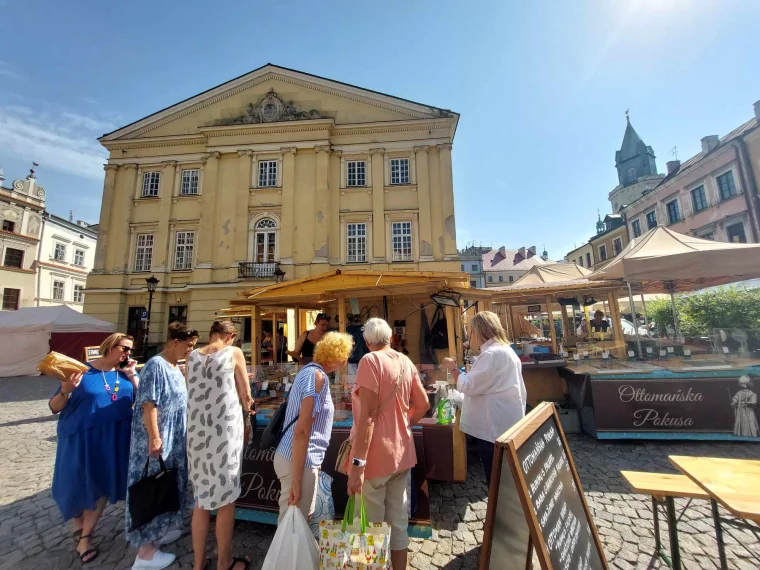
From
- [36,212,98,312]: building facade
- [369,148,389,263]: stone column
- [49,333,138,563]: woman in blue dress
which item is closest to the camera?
[49,333,138,563]: woman in blue dress

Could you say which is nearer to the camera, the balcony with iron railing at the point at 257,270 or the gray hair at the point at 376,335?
the gray hair at the point at 376,335

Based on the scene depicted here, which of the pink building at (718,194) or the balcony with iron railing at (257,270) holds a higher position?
the pink building at (718,194)

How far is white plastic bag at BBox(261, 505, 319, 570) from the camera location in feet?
6.97

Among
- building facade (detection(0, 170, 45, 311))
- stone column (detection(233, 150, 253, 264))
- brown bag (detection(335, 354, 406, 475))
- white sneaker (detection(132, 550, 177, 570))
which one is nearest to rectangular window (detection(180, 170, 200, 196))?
stone column (detection(233, 150, 253, 264))

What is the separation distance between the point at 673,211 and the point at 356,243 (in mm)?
26828

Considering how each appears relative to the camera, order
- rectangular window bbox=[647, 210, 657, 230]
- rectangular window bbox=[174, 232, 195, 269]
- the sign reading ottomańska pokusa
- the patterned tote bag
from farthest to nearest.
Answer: rectangular window bbox=[647, 210, 657, 230], rectangular window bbox=[174, 232, 195, 269], the sign reading ottomańska pokusa, the patterned tote bag

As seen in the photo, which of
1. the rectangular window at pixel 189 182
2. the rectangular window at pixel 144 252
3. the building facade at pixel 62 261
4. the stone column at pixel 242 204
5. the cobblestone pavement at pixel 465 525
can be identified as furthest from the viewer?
the building facade at pixel 62 261

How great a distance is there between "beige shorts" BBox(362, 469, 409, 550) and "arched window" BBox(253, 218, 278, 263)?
1562 centimetres

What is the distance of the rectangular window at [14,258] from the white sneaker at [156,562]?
131ft

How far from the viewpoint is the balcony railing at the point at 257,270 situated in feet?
53.5

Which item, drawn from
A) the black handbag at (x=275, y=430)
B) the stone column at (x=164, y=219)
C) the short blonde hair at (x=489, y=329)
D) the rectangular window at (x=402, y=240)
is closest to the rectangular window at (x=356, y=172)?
the rectangular window at (x=402, y=240)

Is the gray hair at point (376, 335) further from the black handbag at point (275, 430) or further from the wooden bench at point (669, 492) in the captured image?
the wooden bench at point (669, 492)

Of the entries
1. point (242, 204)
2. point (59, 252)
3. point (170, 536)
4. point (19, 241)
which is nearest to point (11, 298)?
point (19, 241)

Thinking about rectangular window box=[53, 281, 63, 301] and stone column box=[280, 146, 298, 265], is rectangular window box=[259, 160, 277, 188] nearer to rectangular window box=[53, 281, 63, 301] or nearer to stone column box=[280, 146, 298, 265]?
stone column box=[280, 146, 298, 265]
